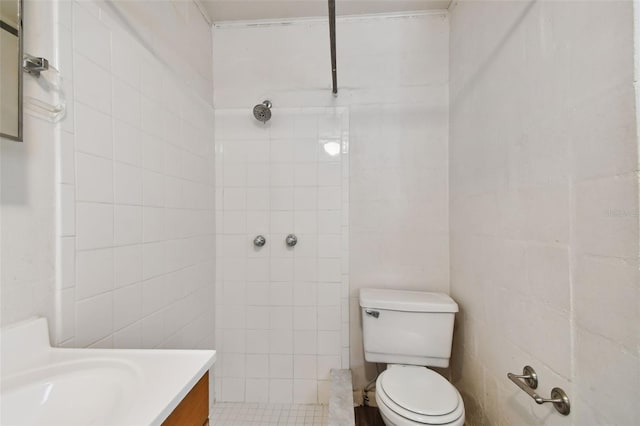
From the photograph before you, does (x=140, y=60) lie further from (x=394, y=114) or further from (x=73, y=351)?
(x=394, y=114)

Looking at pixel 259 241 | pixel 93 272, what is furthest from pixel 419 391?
pixel 93 272

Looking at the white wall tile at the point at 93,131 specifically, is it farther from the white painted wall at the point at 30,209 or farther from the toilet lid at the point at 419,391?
the toilet lid at the point at 419,391

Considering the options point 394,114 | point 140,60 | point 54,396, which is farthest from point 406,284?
point 140,60

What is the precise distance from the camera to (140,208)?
1112 mm

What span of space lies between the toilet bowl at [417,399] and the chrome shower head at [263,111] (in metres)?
1.58

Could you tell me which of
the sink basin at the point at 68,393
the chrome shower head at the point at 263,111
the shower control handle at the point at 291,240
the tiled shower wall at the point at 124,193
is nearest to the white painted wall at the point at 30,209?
the tiled shower wall at the point at 124,193

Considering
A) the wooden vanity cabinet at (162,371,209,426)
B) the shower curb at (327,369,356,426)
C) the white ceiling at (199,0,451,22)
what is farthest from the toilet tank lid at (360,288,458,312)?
the white ceiling at (199,0,451,22)

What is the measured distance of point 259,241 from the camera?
1744 millimetres

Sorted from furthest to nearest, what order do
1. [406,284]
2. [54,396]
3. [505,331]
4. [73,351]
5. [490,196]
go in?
[406,284]
[490,196]
[505,331]
[73,351]
[54,396]

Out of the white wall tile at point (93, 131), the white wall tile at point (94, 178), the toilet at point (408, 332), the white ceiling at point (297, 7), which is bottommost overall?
the toilet at point (408, 332)

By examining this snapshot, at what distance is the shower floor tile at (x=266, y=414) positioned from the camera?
160 centimetres

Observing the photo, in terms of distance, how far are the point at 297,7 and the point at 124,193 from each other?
1447 mm

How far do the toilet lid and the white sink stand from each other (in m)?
0.90

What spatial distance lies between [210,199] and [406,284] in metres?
1.33
